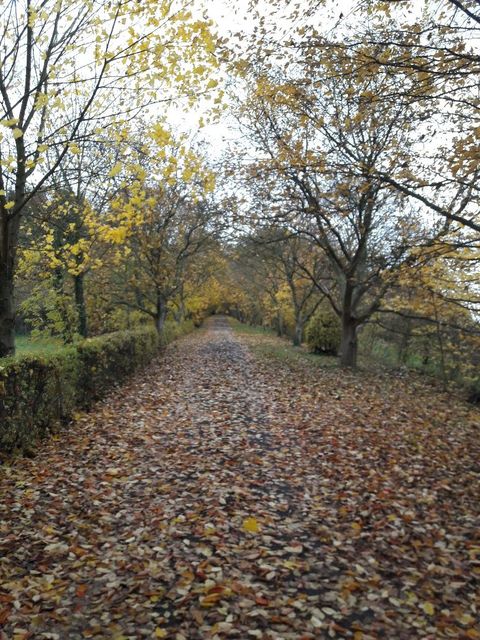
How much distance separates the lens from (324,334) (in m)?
21.3

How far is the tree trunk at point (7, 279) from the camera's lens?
7168 millimetres

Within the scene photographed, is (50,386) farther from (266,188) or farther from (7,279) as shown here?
(266,188)

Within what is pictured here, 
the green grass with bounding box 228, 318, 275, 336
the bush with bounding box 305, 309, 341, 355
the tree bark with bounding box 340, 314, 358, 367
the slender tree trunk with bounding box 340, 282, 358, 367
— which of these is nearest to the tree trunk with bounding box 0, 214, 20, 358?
the slender tree trunk with bounding box 340, 282, 358, 367

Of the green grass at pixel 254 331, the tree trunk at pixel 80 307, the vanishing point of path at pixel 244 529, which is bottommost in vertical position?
the green grass at pixel 254 331

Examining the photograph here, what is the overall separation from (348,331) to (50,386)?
10934mm

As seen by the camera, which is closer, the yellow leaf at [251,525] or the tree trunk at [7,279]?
the yellow leaf at [251,525]

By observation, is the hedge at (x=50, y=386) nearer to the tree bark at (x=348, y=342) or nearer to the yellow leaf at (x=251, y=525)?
the yellow leaf at (x=251, y=525)

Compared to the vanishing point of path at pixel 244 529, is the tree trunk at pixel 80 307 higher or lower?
higher

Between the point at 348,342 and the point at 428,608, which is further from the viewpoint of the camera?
the point at 348,342

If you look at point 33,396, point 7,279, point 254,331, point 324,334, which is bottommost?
point 254,331

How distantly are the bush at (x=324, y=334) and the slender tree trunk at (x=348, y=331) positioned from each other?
4.82 m

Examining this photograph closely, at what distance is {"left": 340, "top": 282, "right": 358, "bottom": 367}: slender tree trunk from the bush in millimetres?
4816


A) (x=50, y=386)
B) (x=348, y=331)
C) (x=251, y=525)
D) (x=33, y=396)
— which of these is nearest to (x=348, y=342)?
(x=348, y=331)

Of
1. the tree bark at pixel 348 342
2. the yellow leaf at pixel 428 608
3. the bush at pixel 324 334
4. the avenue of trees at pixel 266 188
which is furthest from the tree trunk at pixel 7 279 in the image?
the bush at pixel 324 334
